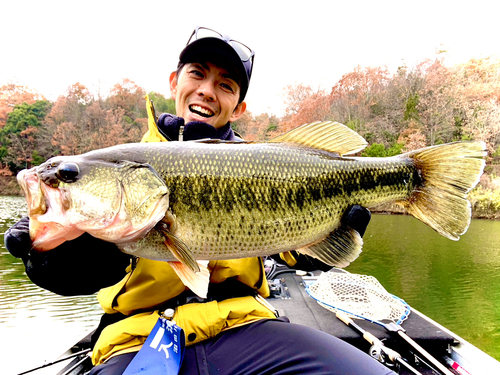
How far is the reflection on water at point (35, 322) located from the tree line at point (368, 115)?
21.7 meters

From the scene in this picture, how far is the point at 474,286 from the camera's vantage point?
8594 mm

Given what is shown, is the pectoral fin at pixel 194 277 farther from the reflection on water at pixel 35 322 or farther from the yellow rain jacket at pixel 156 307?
the reflection on water at pixel 35 322

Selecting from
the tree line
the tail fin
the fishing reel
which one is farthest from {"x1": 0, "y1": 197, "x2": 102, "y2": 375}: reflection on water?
the tree line

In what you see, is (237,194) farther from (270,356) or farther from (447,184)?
(447,184)

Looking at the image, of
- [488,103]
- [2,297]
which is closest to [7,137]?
[2,297]

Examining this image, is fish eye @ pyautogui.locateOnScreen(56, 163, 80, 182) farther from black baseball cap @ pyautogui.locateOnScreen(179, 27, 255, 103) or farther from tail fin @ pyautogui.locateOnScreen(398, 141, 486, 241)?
tail fin @ pyautogui.locateOnScreen(398, 141, 486, 241)

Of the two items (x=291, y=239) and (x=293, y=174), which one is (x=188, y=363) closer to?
(x=291, y=239)

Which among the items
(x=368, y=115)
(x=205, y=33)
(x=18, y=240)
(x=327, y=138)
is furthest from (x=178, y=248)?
(x=368, y=115)

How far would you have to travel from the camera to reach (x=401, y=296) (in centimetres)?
767

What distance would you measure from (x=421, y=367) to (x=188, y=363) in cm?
274

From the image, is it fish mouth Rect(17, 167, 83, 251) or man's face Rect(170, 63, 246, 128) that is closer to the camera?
fish mouth Rect(17, 167, 83, 251)

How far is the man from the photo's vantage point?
183 centimetres

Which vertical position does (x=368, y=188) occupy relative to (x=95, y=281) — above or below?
above

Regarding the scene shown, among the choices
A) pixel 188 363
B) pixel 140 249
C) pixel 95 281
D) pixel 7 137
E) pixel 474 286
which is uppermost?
pixel 140 249
